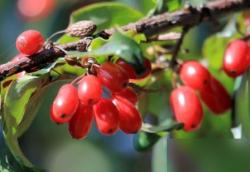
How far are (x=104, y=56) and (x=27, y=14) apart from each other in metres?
1.66

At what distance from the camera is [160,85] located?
5.94ft

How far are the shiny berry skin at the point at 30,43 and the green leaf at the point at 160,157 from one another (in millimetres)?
444

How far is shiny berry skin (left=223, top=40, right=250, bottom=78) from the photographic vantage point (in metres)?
1.62

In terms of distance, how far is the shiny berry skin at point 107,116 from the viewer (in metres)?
1.30

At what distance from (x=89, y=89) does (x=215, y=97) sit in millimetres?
473

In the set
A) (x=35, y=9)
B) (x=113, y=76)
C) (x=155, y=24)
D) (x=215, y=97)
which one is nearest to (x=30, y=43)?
(x=113, y=76)

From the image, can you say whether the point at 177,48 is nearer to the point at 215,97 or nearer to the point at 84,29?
the point at 215,97

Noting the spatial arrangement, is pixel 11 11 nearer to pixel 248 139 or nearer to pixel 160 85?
pixel 160 85

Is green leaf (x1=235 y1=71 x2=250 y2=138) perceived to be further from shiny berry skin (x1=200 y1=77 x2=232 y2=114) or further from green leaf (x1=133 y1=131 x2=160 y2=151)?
green leaf (x1=133 y1=131 x2=160 y2=151)

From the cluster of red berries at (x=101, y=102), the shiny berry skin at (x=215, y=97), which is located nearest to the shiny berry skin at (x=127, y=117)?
the cluster of red berries at (x=101, y=102)

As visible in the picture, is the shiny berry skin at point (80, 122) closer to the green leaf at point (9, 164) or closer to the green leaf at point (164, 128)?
the green leaf at point (9, 164)

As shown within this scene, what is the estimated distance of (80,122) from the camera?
1316 mm

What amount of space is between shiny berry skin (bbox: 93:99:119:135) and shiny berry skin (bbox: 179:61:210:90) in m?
0.36

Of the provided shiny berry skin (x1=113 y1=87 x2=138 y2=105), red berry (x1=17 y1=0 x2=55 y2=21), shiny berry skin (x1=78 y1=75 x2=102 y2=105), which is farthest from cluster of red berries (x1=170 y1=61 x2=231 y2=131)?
red berry (x1=17 y1=0 x2=55 y2=21)
